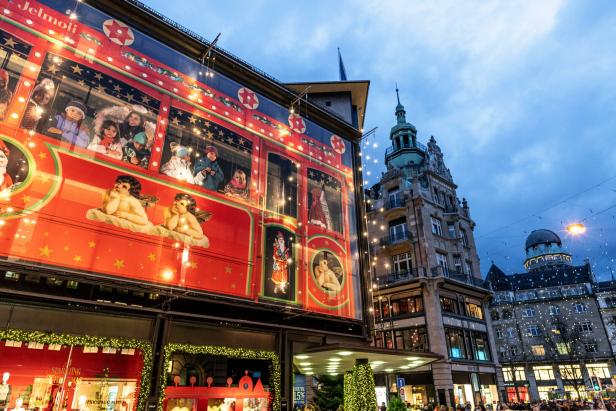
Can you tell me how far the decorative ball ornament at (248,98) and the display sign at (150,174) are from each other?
0.22ft

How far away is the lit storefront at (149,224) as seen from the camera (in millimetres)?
12242

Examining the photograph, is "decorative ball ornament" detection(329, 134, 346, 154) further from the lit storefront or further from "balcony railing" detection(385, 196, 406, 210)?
"balcony railing" detection(385, 196, 406, 210)

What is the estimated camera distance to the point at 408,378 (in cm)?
3275

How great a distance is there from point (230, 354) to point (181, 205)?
6.05 meters

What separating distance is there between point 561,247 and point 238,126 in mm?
87012

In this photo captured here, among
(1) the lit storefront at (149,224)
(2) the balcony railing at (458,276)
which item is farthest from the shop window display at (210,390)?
(2) the balcony railing at (458,276)

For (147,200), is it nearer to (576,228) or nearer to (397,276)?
(576,228)

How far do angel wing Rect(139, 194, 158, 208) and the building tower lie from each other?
2520 cm

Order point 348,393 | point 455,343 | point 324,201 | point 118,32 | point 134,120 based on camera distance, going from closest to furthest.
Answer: point 134,120
point 118,32
point 348,393
point 324,201
point 455,343

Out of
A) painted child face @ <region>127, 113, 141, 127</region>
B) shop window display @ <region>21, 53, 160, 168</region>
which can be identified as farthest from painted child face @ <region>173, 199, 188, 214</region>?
painted child face @ <region>127, 113, 141, 127</region>

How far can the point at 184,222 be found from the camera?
49.4 feet

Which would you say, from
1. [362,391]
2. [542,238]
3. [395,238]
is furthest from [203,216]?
[542,238]

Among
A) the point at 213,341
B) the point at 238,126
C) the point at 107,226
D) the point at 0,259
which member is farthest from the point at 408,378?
the point at 0,259

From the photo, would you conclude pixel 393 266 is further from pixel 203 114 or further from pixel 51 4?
pixel 51 4
